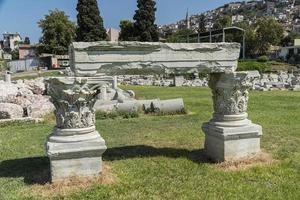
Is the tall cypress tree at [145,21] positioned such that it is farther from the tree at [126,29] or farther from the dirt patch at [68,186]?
the dirt patch at [68,186]

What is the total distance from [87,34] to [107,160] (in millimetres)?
47255

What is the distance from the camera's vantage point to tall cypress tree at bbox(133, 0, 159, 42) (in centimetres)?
5422

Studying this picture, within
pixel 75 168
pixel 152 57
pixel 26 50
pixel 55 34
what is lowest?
pixel 75 168

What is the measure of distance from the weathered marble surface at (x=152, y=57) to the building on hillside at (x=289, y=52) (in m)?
73.8

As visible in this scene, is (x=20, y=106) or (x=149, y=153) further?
(x=20, y=106)

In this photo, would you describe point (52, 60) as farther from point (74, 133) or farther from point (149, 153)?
point (74, 133)

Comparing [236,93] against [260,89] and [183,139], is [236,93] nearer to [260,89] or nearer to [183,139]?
[183,139]

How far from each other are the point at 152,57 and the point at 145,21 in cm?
4903

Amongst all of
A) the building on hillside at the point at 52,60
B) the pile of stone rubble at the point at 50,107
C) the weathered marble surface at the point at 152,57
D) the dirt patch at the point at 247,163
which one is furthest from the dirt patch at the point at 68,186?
the building on hillside at the point at 52,60

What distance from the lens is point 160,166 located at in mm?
7473

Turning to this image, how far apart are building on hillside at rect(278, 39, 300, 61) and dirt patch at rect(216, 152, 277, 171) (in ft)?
241

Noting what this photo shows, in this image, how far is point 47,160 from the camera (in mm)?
8086

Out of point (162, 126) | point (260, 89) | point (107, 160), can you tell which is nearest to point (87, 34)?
point (260, 89)

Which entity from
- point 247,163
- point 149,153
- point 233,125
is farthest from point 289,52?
point 247,163
